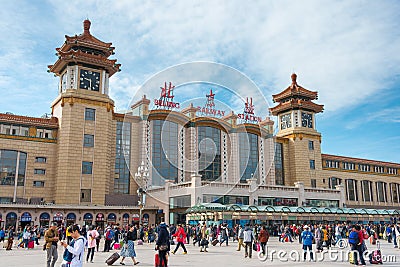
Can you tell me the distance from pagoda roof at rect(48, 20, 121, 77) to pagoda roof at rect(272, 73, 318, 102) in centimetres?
3119

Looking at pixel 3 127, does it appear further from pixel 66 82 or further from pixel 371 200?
pixel 371 200

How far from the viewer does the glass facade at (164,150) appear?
52.8 meters

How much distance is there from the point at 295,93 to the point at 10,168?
46.3m

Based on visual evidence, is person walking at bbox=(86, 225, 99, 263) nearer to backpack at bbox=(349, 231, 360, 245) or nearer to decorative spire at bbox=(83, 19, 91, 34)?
backpack at bbox=(349, 231, 360, 245)

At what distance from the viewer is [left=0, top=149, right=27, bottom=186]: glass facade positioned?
45.1 meters

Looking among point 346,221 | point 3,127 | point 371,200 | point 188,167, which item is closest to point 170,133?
point 188,167

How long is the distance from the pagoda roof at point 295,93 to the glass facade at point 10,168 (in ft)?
146

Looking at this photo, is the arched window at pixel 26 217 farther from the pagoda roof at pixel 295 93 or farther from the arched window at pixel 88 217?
the pagoda roof at pixel 295 93

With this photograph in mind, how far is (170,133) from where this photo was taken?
54438 millimetres

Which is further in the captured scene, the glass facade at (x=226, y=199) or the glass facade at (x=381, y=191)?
the glass facade at (x=381, y=191)

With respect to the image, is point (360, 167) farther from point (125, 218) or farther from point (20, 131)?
point (20, 131)

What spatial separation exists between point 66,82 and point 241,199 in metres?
26.6

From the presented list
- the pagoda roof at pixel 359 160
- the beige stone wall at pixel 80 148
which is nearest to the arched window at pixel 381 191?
the pagoda roof at pixel 359 160

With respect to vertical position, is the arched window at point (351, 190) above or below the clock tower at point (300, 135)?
below
